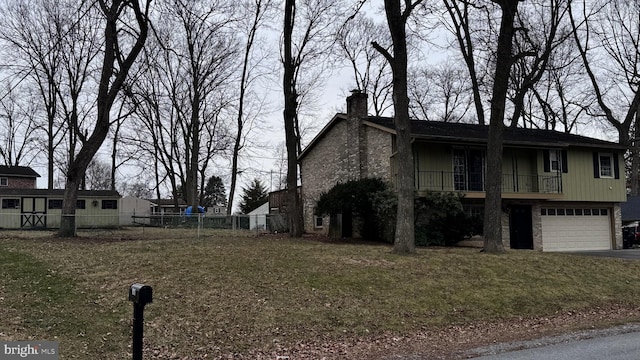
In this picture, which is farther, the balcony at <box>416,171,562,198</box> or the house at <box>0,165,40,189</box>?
the house at <box>0,165,40,189</box>

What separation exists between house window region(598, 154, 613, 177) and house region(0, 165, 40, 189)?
49.4m

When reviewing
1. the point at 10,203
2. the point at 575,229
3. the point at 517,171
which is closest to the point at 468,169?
the point at 517,171

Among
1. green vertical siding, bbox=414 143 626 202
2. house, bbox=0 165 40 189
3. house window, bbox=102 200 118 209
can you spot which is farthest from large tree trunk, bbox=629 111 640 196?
house, bbox=0 165 40 189

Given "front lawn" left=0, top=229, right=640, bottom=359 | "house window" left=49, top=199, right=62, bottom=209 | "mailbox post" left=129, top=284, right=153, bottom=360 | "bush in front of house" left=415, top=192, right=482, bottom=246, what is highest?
"house window" left=49, top=199, right=62, bottom=209

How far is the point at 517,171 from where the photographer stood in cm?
2523

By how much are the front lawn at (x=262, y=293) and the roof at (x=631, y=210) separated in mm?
22873

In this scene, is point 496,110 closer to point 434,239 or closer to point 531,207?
point 434,239

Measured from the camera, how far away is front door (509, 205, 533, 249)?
81.7 feet

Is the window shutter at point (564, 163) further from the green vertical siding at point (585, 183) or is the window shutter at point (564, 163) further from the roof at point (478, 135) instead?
the roof at point (478, 135)

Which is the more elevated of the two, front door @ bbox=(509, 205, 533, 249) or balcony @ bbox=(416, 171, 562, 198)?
balcony @ bbox=(416, 171, 562, 198)

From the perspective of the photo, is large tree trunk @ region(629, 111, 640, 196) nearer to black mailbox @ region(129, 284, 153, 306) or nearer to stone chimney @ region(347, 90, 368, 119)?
stone chimney @ region(347, 90, 368, 119)

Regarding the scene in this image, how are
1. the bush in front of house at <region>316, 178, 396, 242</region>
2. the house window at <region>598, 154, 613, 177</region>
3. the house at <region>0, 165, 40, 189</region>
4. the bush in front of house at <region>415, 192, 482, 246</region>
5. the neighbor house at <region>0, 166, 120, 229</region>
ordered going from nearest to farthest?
the bush in front of house at <region>415, 192, 482, 246</region> → the bush in front of house at <region>316, 178, 396, 242</region> → the house window at <region>598, 154, 613, 177</region> → the neighbor house at <region>0, 166, 120, 229</region> → the house at <region>0, 165, 40, 189</region>

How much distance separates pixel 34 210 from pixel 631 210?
1653 inches

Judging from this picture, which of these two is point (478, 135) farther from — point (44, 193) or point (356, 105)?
point (44, 193)
